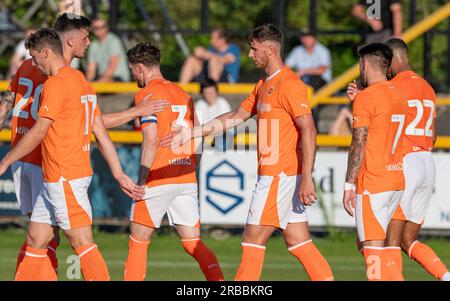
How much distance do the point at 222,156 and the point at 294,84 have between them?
6243mm

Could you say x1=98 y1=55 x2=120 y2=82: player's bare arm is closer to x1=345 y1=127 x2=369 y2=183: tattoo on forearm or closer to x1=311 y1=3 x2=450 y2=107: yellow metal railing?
x1=311 y1=3 x2=450 y2=107: yellow metal railing

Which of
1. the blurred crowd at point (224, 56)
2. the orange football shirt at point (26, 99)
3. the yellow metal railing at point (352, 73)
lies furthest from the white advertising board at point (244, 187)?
the orange football shirt at point (26, 99)

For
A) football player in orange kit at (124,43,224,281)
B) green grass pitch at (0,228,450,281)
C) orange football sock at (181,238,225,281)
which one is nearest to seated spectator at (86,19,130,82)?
green grass pitch at (0,228,450,281)

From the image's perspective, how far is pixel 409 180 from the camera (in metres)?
11.6

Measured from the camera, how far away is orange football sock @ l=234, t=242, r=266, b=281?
35.8ft

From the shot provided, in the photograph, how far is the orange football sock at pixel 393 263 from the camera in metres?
10.6

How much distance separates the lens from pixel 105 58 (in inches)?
798

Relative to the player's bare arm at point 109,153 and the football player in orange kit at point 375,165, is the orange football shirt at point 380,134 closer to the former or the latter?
the football player in orange kit at point 375,165

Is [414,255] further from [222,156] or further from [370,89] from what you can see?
[222,156]

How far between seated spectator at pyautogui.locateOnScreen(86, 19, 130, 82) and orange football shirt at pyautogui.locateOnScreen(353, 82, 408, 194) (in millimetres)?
9944

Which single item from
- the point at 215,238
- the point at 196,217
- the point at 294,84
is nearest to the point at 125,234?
the point at 215,238

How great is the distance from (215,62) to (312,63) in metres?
1.60

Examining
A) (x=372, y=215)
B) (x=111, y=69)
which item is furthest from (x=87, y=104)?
(x=111, y=69)

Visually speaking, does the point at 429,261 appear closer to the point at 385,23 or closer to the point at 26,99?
the point at 26,99
